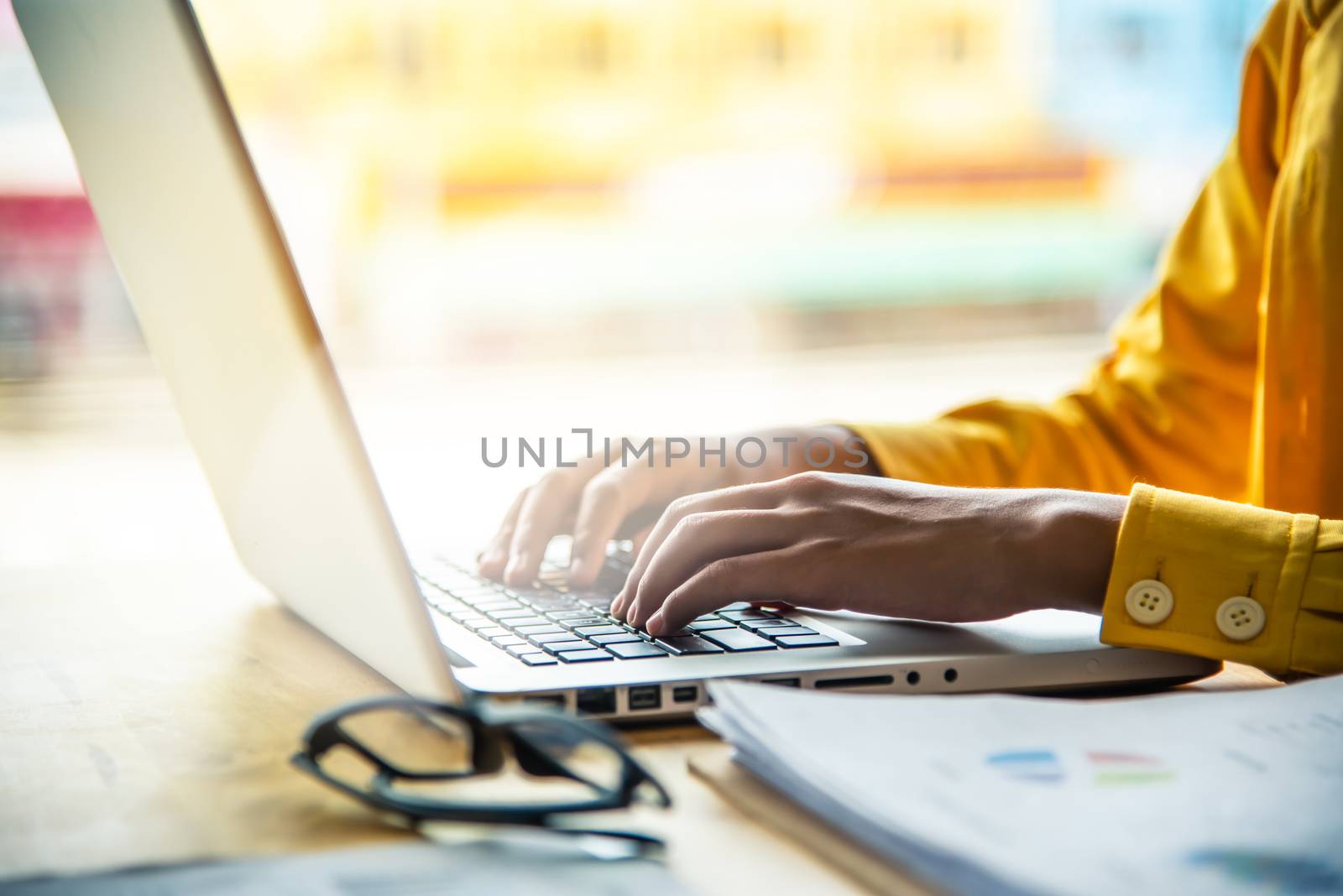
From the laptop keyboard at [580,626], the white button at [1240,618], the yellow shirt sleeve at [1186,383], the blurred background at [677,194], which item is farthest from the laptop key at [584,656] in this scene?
the blurred background at [677,194]

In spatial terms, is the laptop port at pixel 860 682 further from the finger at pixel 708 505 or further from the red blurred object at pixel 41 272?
the red blurred object at pixel 41 272

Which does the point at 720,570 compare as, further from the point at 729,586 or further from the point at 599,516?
the point at 599,516

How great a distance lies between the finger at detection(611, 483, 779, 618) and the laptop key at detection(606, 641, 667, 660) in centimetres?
6

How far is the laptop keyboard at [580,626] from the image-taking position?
63cm

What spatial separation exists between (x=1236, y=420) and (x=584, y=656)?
30.7 inches

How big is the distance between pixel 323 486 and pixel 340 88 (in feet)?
19.3

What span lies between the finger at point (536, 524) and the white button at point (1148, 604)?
1.15 ft

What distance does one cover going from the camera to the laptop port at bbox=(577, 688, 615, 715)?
1.89ft

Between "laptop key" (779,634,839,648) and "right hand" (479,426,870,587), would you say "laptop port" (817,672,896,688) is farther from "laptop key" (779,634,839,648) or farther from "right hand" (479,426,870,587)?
"right hand" (479,426,870,587)

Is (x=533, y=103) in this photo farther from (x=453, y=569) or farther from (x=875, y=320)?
(x=453, y=569)

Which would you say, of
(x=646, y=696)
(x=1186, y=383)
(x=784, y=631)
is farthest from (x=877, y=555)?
(x=1186, y=383)

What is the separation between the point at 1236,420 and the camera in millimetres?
1172

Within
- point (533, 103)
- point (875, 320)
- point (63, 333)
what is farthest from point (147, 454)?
point (875, 320)

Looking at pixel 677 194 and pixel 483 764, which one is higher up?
pixel 677 194
